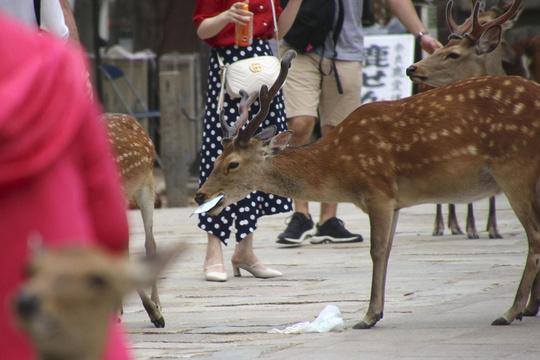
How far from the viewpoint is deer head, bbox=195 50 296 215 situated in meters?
5.62

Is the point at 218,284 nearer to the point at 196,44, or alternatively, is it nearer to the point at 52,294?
the point at 52,294

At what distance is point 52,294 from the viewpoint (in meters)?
1.25

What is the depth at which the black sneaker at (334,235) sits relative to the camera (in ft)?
27.9

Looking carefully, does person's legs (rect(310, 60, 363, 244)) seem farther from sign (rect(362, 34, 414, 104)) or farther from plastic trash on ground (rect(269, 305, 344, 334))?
sign (rect(362, 34, 414, 104))

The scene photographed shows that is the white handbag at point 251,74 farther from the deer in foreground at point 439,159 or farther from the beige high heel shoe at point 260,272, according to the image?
the beige high heel shoe at point 260,272

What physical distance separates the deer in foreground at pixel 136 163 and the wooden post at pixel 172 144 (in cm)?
692

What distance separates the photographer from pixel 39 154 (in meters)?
1.56

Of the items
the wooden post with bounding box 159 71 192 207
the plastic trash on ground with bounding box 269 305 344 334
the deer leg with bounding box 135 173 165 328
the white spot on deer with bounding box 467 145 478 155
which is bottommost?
the wooden post with bounding box 159 71 192 207

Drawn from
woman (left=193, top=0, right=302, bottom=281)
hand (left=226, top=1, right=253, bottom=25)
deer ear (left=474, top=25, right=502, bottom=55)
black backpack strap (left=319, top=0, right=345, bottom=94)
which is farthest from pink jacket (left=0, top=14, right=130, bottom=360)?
black backpack strap (left=319, top=0, right=345, bottom=94)

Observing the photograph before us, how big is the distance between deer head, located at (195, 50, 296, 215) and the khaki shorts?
2.02 m

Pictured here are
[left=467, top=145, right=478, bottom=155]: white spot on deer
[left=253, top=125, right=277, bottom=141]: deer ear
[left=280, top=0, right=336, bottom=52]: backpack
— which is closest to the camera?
[left=467, top=145, right=478, bottom=155]: white spot on deer

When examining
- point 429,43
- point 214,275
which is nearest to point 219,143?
point 214,275

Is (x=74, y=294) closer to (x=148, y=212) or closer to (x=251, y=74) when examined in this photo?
(x=148, y=212)

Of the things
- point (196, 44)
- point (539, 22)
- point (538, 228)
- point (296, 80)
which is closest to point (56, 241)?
point (538, 228)
